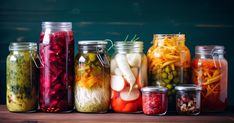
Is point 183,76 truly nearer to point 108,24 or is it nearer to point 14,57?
point 108,24

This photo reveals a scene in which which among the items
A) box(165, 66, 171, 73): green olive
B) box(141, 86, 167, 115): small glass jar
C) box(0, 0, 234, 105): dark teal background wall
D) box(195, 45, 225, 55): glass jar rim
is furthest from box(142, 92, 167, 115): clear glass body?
box(0, 0, 234, 105): dark teal background wall

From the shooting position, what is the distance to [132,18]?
187 cm

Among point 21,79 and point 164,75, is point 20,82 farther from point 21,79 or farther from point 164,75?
point 164,75

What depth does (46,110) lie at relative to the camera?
63.6 inches

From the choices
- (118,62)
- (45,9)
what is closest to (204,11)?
(118,62)

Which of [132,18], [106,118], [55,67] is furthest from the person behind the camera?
[132,18]

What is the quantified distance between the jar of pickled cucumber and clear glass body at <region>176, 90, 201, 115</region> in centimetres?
7

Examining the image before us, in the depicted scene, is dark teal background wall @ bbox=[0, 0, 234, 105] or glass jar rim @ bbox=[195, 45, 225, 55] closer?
glass jar rim @ bbox=[195, 45, 225, 55]

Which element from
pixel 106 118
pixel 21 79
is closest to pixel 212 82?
pixel 106 118

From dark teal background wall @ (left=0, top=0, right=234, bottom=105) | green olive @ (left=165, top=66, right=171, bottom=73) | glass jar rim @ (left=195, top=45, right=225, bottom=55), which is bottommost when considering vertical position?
green olive @ (left=165, top=66, right=171, bottom=73)

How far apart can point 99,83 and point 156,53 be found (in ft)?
0.79

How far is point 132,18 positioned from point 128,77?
0.38 metres

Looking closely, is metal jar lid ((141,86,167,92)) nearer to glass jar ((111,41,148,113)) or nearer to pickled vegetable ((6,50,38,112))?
glass jar ((111,41,148,113))

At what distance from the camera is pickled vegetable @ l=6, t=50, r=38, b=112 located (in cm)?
160
